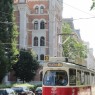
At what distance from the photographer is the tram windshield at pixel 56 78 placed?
16.9m

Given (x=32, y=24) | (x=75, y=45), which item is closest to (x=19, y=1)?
(x=32, y=24)

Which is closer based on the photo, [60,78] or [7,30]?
[60,78]

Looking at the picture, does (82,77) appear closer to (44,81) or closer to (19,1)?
(44,81)

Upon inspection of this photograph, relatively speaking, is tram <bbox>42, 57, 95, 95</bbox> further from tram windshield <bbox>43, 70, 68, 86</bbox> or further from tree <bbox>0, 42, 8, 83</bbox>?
tree <bbox>0, 42, 8, 83</bbox>

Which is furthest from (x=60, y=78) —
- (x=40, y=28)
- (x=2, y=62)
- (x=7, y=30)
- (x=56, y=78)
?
(x=40, y=28)

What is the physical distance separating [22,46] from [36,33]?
4889 millimetres

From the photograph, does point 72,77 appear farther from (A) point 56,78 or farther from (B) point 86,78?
(B) point 86,78

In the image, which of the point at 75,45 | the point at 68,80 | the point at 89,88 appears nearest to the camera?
the point at 68,80

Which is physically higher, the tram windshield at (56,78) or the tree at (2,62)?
the tree at (2,62)

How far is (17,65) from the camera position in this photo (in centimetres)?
4453

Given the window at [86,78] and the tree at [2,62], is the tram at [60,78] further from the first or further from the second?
the tree at [2,62]

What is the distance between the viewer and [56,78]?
55.6 ft

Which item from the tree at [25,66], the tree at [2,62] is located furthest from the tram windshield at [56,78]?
the tree at [25,66]

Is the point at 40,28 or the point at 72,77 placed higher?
the point at 40,28
